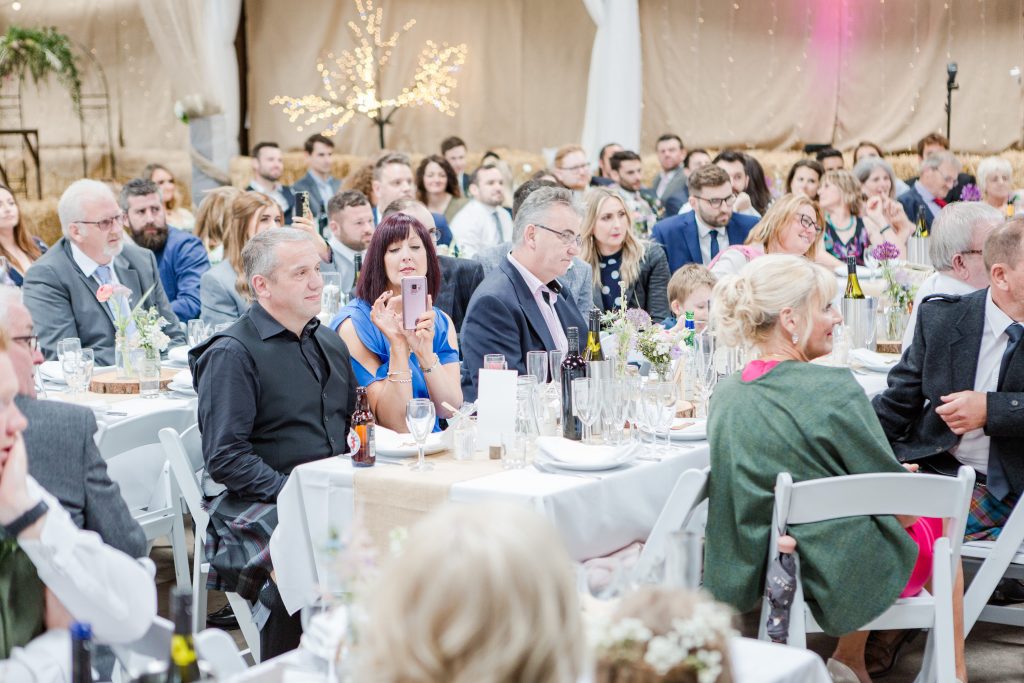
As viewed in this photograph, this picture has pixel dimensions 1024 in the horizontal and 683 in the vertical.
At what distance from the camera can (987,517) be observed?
342 centimetres

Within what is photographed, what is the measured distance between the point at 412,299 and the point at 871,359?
199 cm

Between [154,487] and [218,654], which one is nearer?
[218,654]

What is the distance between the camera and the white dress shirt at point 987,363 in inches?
138

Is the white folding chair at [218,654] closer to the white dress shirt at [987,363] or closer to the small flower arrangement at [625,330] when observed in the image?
the small flower arrangement at [625,330]

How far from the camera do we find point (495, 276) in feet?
13.9

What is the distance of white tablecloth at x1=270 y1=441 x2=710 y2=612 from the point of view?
291 cm

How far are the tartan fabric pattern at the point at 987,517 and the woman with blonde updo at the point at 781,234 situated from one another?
235 centimetres

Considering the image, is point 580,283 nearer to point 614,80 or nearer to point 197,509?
point 197,509

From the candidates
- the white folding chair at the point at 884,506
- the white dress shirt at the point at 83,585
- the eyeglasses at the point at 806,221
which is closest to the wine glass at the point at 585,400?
the white folding chair at the point at 884,506

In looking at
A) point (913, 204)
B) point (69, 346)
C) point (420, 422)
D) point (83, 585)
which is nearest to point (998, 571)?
point (420, 422)

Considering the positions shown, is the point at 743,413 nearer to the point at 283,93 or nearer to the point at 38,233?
the point at 38,233

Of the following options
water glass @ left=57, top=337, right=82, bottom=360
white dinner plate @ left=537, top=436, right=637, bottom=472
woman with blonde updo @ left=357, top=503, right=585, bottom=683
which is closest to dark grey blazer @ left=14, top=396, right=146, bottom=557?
white dinner plate @ left=537, top=436, right=637, bottom=472

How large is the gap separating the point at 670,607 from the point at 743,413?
54.3 inches

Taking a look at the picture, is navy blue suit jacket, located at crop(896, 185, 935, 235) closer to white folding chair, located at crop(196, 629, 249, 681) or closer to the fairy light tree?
the fairy light tree
